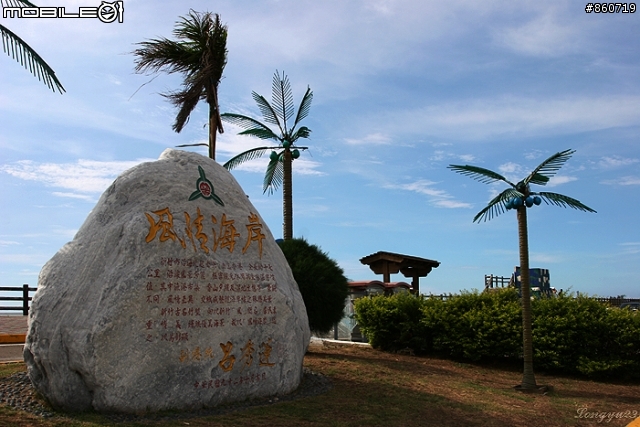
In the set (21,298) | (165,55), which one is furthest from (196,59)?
(21,298)

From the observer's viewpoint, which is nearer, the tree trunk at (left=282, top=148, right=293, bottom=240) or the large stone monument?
the large stone monument

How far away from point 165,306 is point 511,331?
833 cm

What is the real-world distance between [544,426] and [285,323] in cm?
392

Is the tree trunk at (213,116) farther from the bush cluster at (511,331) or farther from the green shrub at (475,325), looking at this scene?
the green shrub at (475,325)

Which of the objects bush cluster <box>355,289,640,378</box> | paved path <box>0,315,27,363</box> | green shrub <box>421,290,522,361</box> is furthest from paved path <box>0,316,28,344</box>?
green shrub <box>421,290,522,361</box>

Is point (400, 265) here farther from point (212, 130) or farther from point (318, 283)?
point (212, 130)

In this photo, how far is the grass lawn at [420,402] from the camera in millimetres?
6801

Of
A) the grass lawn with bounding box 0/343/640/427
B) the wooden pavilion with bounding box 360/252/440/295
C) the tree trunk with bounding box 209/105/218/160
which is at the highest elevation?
the tree trunk with bounding box 209/105/218/160

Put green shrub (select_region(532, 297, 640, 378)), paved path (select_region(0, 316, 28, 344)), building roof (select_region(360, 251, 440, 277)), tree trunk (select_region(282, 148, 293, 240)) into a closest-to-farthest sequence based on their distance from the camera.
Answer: green shrub (select_region(532, 297, 640, 378)) → paved path (select_region(0, 316, 28, 344)) → tree trunk (select_region(282, 148, 293, 240)) → building roof (select_region(360, 251, 440, 277))

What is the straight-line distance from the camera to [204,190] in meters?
8.09

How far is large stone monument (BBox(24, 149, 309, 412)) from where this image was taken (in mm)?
6648

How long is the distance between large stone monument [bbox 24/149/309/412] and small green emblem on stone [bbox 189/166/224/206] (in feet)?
0.06

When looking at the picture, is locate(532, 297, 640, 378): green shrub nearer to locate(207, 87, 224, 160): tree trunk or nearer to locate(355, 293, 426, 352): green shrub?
locate(355, 293, 426, 352): green shrub

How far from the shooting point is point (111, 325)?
6.56 meters
